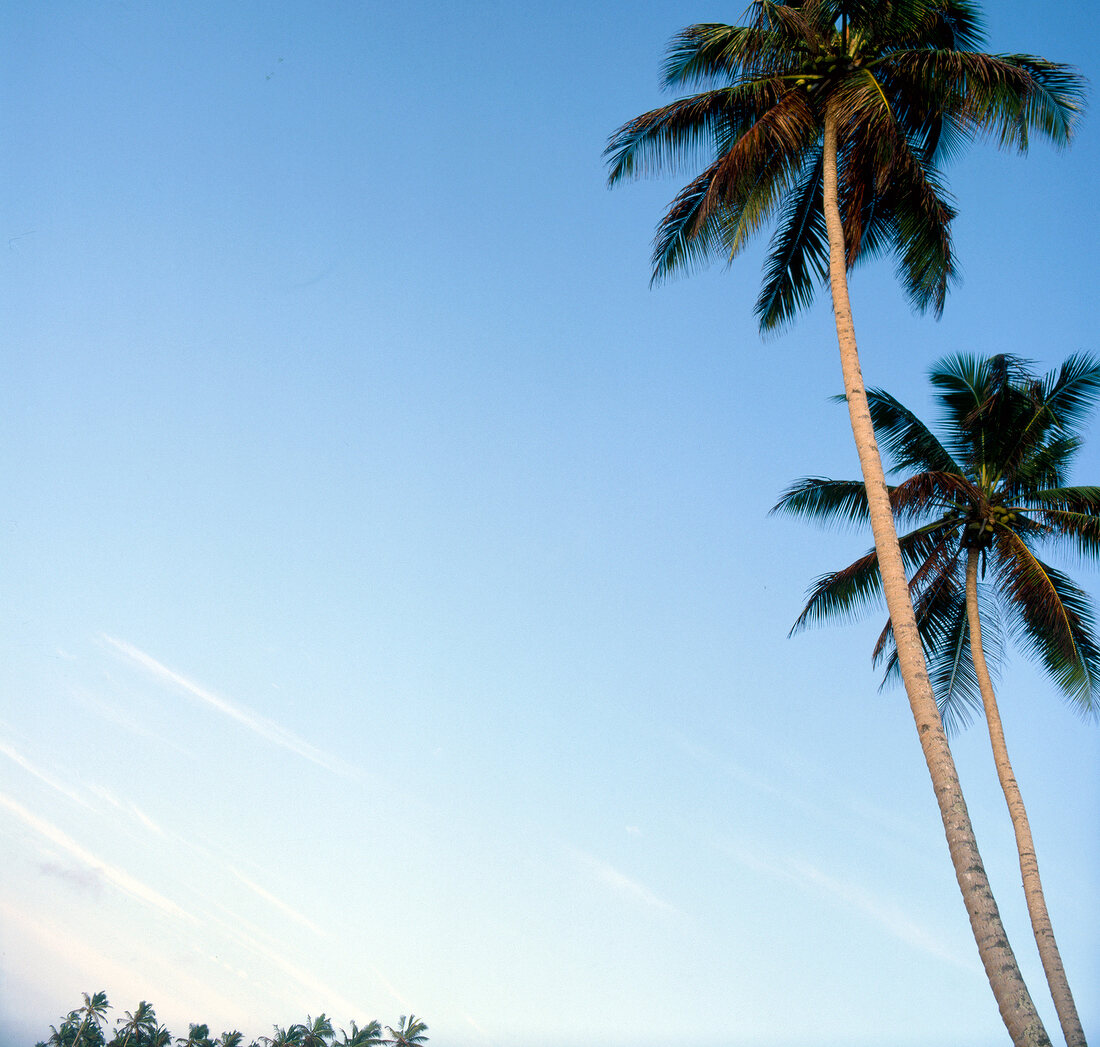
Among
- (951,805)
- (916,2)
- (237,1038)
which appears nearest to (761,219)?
(916,2)

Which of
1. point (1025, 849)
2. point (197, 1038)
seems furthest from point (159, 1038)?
point (1025, 849)

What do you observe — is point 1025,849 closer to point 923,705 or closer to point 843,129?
point 923,705

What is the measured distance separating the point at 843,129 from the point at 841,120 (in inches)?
11.3

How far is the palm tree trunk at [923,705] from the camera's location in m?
8.25

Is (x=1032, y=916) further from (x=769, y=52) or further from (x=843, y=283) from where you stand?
(x=769, y=52)

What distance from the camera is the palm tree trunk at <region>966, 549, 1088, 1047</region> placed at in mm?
12414

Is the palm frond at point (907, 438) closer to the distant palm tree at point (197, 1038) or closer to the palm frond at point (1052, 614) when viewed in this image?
the palm frond at point (1052, 614)

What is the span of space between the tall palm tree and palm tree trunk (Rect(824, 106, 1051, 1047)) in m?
0.03

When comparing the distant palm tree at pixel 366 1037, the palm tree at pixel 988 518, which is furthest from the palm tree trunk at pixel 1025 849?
the distant palm tree at pixel 366 1037

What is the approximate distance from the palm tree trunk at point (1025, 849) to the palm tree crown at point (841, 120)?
207 inches

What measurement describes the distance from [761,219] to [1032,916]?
10.8 m

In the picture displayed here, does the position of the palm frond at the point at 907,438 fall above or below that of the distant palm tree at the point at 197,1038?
above

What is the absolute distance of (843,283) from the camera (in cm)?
1304

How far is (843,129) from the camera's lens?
13.8 meters
